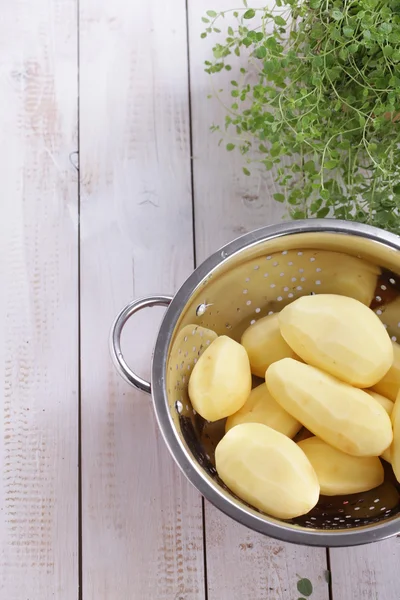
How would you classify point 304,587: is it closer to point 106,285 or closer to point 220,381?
point 220,381

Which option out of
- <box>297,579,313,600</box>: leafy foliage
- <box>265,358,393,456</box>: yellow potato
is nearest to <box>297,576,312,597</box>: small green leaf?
<box>297,579,313,600</box>: leafy foliage

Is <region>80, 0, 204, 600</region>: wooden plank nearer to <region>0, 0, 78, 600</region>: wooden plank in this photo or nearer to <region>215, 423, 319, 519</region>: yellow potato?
<region>0, 0, 78, 600</region>: wooden plank

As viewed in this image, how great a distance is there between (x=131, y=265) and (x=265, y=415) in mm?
252

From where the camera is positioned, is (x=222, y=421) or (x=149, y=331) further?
(x=149, y=331)

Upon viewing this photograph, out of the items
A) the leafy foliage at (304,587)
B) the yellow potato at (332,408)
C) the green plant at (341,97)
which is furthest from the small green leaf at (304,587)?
the green plant at (341,97)

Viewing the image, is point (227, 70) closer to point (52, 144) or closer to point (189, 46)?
point (189, 46)

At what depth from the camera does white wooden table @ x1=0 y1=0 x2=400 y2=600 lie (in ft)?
2.34

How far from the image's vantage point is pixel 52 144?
2.58 ft

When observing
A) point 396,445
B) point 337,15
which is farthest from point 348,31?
point 396,445

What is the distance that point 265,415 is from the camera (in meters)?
0.60

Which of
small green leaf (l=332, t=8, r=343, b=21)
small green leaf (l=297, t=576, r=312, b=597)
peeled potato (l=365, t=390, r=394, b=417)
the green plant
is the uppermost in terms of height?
small green leaf (l=332, t=8, r=343, b=21)

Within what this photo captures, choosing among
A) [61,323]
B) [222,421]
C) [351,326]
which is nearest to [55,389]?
[61,323]

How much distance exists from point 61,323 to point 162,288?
0.12m

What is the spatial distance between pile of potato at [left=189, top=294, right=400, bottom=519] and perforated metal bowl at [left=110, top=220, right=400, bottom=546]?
2cm
